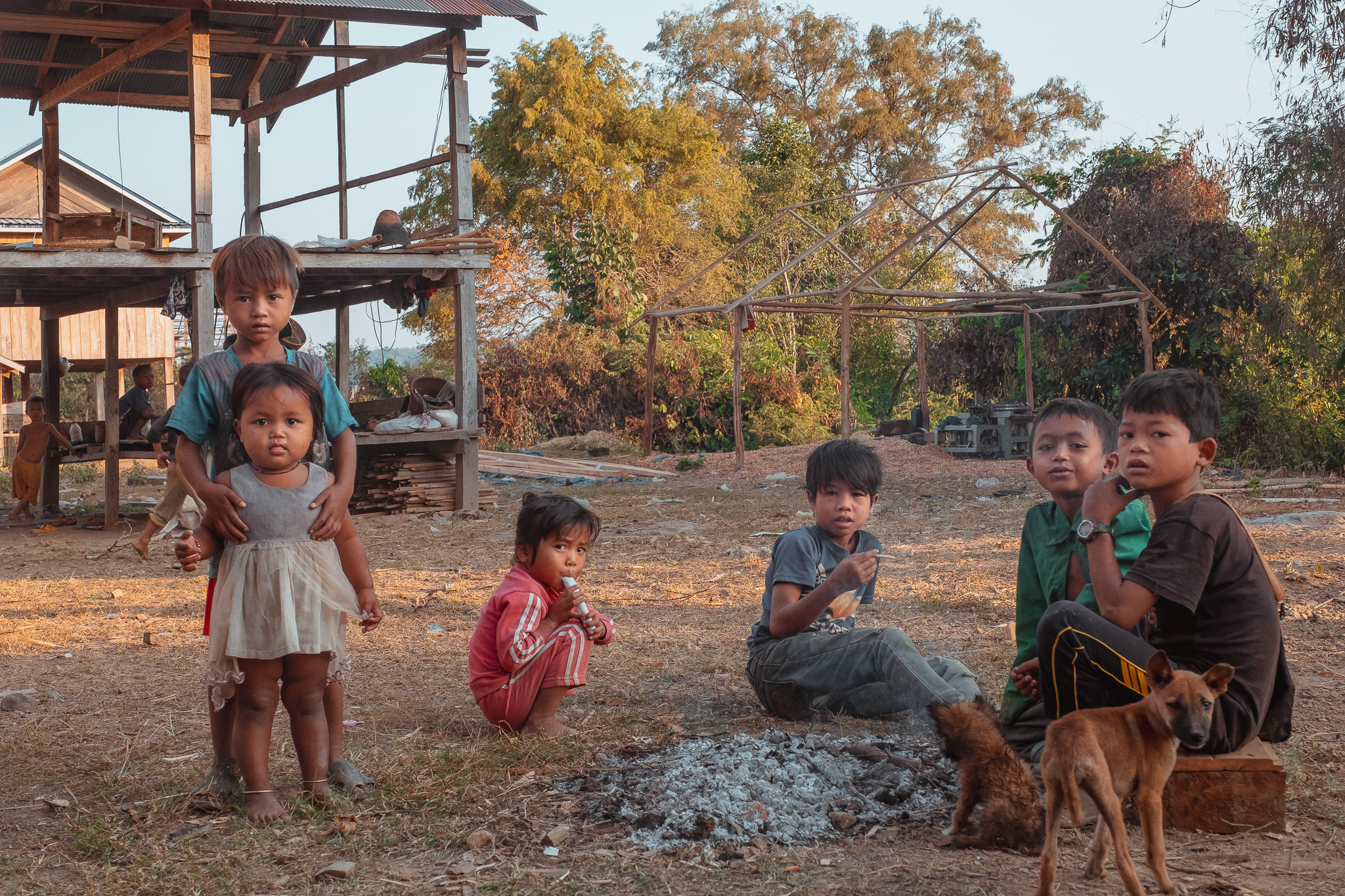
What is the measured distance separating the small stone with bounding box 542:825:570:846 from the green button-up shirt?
1418mm

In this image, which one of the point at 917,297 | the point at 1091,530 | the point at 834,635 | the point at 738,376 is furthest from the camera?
the point at 917,297

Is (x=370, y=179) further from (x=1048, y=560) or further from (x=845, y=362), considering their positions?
(x=1048, y=560)

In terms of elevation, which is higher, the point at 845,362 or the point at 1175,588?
the point at 845,362

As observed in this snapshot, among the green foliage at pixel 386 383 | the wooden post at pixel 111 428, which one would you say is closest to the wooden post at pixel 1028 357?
the wooden post at pixel 111 428

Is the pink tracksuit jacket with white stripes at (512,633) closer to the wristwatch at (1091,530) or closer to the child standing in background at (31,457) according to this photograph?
the wristwatch at (1091,530)

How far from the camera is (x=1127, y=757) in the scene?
2305 mm

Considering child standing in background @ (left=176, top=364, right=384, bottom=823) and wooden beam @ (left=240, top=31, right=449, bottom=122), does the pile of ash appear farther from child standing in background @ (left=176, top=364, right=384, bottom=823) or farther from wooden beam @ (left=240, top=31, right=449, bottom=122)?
wooden beam @ (left=240, top=31, right=449, bottom=122)

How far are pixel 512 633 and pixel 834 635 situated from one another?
43.2 inches

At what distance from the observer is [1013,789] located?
2617 millimetres

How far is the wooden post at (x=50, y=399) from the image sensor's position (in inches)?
496

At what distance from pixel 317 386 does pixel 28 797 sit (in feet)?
5.00

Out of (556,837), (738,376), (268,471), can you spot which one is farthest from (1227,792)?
(738,376)

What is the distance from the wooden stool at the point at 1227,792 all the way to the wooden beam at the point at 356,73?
1044cm

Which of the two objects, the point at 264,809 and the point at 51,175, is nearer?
the point at 264,809
